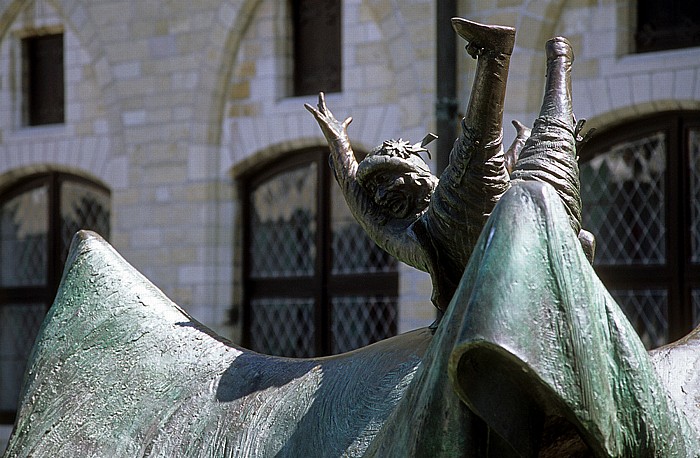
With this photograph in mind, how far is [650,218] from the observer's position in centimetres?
810

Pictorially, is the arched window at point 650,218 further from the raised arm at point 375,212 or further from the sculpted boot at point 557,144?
the sculpted boot at point 557,144

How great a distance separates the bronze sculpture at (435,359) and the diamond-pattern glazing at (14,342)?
965 centimetres

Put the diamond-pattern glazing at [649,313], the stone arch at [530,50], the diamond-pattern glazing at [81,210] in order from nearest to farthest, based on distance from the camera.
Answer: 1. the diamond-pattern glazing at [649,313]
2. the stone arch at [530,50]
3. the diamond-pattern glazing at [81,210]

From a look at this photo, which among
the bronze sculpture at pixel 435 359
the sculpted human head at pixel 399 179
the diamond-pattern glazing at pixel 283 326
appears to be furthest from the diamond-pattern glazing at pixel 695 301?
the sculpted human head at pixel 399 179

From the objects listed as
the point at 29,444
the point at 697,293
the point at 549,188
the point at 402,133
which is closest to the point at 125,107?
the point at 402,133

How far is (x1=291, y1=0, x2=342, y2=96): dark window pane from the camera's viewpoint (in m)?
9.80

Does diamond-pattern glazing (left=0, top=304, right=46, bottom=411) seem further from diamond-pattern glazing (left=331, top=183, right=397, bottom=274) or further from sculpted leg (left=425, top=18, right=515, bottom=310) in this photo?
sculpted leg (left=425, top=18, right=515, bottom=310)

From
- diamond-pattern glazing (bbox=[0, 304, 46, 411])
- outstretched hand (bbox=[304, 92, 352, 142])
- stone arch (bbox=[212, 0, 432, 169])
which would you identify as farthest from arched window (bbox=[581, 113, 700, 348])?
outstretched hand (bbox=[304, 92, 352, 142])

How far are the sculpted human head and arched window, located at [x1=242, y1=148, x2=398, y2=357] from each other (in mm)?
7528

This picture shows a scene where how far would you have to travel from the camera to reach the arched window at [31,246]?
11.2 metres

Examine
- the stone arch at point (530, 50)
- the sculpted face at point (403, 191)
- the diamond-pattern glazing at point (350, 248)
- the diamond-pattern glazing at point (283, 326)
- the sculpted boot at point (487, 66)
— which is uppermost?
the stone arch at point (530, 50)

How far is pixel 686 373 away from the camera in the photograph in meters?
1.54

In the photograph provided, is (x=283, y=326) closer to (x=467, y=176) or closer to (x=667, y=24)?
(x=667, y=24)

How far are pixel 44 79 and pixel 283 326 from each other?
10.7ft
